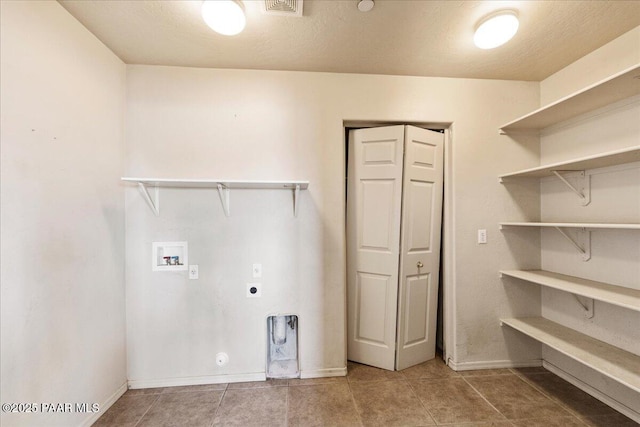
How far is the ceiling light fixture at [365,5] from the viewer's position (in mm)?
1333

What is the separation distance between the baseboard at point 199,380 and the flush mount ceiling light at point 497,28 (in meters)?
2.80

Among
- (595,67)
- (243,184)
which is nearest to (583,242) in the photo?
(595,67)

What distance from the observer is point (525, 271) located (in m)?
2.06

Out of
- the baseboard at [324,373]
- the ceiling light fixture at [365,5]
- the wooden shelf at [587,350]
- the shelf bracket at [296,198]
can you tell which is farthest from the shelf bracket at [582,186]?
the baseboard at [324,373]

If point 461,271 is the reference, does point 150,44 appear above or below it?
above

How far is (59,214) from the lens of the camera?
1358 millimetres

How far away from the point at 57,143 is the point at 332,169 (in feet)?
5.55

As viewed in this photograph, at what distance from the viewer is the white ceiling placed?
4.53ft

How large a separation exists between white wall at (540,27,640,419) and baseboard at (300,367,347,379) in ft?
5.74

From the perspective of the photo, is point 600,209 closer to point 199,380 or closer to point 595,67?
point 595,67

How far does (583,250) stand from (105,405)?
11.6 ft

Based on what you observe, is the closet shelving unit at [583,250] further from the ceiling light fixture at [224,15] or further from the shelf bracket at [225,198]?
the shelf bracket at [225,198]

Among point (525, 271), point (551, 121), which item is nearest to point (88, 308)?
point (525, 271)

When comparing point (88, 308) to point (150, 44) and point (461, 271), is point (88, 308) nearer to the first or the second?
point (150, 44)
